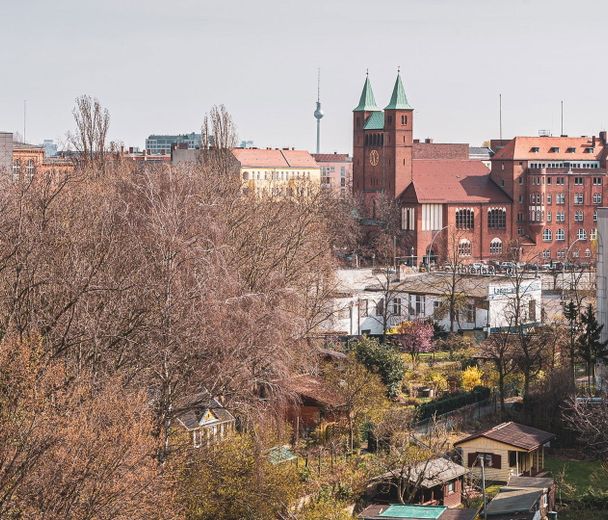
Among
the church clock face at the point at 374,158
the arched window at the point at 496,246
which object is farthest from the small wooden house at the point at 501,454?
the church clock face at the point at 374,158

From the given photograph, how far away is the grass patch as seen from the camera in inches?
1668

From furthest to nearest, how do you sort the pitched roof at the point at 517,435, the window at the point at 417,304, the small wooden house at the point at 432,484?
the window at the point at 417,304, the pitched roof at the point at 517,435, the small wooden house at the point at 432,484

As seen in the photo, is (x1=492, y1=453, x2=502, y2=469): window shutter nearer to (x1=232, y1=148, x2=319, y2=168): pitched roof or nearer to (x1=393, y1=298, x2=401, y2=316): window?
(x1=393, y1=298, x2=401, y2=316): window

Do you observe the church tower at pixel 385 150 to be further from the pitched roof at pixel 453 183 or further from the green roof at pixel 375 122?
the pitched roof at pixel 453 183

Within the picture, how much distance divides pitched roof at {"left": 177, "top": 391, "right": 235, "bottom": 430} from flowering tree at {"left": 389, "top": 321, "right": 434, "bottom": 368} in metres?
22.2

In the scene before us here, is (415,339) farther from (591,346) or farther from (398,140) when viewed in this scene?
(398,140)

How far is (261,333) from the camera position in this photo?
121 feet

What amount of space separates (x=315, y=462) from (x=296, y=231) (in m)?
15.0

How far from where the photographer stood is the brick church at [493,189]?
4434 inches

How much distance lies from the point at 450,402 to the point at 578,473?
7.44 meters

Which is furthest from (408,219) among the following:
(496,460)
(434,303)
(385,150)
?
(496,460)

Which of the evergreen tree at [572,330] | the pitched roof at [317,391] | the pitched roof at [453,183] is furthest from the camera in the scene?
the pitched roof at [453,183]

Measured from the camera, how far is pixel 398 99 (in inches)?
4550

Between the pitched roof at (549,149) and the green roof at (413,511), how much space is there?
263 ft
